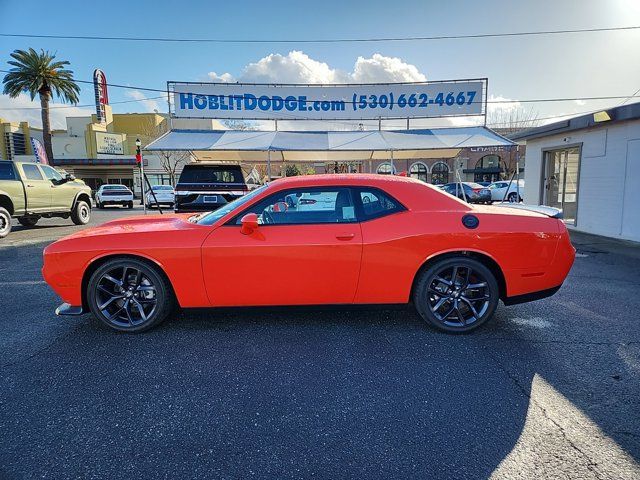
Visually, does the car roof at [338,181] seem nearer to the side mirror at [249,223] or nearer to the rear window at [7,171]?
the side mirror at [249,223]

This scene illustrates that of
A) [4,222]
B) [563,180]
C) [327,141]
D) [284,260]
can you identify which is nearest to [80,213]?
[4,222]

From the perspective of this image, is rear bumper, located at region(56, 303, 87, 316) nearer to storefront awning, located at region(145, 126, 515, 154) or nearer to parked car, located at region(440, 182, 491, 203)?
storefront awning, located at region(145, 126, 515, 154)

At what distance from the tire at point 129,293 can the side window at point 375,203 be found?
2018mm

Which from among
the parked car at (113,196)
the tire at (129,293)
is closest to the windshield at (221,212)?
the tire at (129,293)

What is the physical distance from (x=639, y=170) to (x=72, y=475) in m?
11.4

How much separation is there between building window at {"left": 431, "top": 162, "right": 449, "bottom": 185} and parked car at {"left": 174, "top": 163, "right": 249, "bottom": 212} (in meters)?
44.3

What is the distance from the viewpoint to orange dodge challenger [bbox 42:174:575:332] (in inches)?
140

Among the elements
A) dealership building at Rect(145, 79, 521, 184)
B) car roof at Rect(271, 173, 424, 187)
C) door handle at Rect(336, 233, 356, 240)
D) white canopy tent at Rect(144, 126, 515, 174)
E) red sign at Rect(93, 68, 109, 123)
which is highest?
red sign at Rect(93, 68, 109, 123)

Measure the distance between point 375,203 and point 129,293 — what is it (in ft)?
8.24

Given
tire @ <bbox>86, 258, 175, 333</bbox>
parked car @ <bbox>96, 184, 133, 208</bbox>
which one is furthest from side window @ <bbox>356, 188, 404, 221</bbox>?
parked car @ <bbox>96, 184, 133, 208</bbox>

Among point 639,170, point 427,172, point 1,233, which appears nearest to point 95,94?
point 1,233

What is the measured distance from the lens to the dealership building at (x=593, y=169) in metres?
9.08

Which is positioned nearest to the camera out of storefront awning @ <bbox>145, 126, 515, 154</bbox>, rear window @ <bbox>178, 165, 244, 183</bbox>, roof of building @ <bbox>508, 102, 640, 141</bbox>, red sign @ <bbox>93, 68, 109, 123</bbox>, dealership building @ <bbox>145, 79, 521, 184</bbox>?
rear window @ <bbox>178, 165, 244, 183</bbox>

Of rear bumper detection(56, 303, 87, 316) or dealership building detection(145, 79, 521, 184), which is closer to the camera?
rear bumper detection(56, 303, 87, 316)
